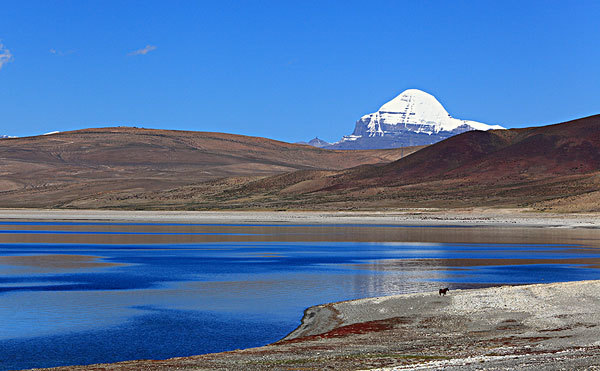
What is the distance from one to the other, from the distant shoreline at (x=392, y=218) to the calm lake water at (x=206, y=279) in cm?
2742

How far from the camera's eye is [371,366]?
17.8 meters

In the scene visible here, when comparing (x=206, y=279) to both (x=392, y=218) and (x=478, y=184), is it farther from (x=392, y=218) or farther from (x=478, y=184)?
(x=478, y=184)

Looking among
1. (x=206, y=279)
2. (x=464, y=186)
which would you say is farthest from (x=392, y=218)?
(x=206, y=279)

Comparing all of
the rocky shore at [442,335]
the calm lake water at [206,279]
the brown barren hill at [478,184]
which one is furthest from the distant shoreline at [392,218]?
the rocky shore at [442,335]

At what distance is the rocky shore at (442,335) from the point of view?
1812 cm

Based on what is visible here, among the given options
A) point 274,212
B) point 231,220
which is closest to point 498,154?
point 274,212

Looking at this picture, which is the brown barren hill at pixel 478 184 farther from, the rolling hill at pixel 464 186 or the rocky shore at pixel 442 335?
the rocky shore at pixel 442 335

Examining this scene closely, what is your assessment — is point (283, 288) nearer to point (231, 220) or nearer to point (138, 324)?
point (138, 324)

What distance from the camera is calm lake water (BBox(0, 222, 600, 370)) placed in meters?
25.3

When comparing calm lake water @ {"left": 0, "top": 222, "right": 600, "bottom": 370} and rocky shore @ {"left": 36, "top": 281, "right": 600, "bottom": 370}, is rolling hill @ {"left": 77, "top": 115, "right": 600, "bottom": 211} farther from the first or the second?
rocky shore @ {"left": 36, "top": 281, "right": 600, "bottom": 370}

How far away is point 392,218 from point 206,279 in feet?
255

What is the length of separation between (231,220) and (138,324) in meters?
95.1

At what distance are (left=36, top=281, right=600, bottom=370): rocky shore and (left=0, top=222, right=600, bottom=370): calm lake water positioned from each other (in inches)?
98.1

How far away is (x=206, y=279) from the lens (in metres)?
41.9
